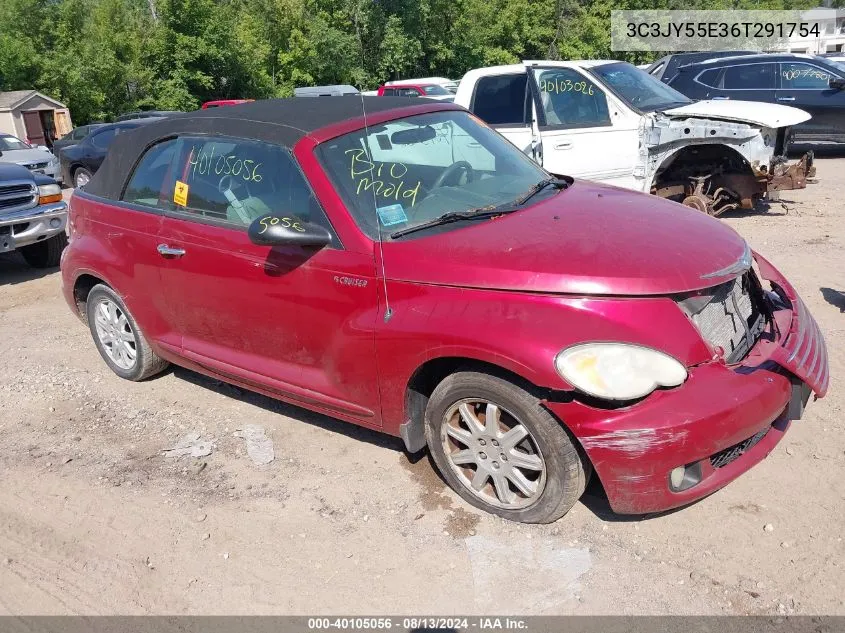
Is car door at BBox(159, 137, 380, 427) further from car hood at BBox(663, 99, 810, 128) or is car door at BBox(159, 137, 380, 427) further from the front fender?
car hood at BBox(663, 99, 810, 128)

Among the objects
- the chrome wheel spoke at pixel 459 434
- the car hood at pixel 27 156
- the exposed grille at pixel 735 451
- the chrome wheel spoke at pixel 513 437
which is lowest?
the exposed grille at pixel 735 451

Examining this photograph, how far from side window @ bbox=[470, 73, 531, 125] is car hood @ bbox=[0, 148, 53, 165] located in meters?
12.0

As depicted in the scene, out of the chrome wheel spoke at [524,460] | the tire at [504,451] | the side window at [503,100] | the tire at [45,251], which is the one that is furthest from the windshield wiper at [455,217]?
the tire at [45,251]

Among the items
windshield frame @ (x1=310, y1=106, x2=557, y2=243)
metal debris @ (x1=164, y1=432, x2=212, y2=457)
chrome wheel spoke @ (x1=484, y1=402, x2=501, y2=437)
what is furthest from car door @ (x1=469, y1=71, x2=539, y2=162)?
chrome wheel spoke @ (x1=484, y1=402, x2=501, y2=437)

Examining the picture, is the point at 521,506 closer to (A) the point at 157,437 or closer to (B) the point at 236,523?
(B) the point at 236,523

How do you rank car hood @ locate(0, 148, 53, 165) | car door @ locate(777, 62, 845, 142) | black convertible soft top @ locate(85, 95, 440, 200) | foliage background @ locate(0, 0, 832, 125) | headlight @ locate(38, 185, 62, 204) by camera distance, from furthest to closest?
1. foliage background @ locate(0, 0, 832, 125)
2. car hood @ locate(0, 148, 53, 165)
3. car door @ locate(777, 62, 845, 142)
4. headlight @ locate(38, 185, 62, 204)
5. black convertible soft top @ locate(85, 95, 440, 200)

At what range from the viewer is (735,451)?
3209 millimetres

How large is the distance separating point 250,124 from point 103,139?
12825mm

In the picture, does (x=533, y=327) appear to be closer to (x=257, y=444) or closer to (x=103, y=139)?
(x=257, y=444)

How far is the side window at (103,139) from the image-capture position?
596 inches

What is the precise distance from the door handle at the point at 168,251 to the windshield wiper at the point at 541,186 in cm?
193

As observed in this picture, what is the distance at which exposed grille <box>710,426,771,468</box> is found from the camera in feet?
10.3

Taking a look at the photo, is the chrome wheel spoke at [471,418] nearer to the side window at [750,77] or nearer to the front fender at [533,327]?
the front fender at [533,327]

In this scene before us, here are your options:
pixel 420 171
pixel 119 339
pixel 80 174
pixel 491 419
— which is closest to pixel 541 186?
pixel 420 171
